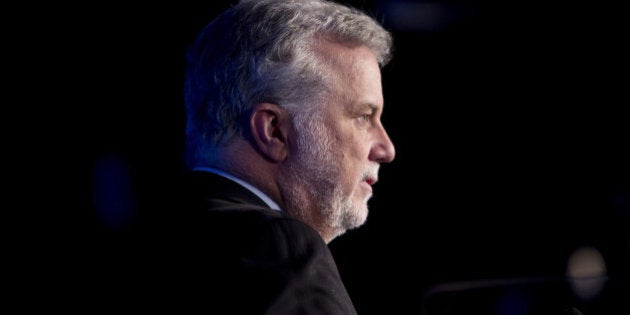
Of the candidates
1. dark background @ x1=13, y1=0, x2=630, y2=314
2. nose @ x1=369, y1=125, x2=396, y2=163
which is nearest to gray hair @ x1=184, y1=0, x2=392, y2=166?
nose @ x1=369, y1=125, x2=396, y2=163

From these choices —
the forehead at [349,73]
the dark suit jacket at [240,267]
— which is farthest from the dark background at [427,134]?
the dark suit jacket at [240,267]

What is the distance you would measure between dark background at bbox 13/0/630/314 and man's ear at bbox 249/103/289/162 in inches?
53.8

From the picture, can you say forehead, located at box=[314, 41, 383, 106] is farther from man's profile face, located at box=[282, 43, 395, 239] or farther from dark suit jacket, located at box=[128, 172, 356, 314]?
dark suit jacket, located at box=[128, 172, 356, 314]

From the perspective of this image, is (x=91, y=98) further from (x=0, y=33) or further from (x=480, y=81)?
(x=480, y=81)

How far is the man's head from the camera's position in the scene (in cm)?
124

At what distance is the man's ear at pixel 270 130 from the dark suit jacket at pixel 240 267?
32 centimetres

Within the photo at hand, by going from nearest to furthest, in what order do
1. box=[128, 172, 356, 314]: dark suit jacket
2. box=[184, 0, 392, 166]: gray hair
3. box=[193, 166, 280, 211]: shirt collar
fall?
box=[128, 172, 356, 314]: dark suit jacket → box=[193, 166, 280, 211]: shirt collar → box=[184, 0, 392, 166]: gray hair

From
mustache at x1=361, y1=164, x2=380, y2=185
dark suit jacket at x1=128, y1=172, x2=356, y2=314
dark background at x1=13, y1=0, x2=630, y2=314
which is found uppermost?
dark suit jacket at x1=128, y1=172, x2=356, y2=314

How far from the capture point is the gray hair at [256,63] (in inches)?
49.6

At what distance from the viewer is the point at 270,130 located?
1244 millimetres

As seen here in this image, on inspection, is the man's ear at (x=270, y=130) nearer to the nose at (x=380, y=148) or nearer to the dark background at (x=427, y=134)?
the nose at (x=380, y=148)

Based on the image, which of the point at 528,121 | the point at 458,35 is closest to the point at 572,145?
the point at 528,121

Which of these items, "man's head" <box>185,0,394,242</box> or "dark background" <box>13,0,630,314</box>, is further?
"dark background" <box>13,0,630,314</box>

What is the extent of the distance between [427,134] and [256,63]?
6.20 feet
